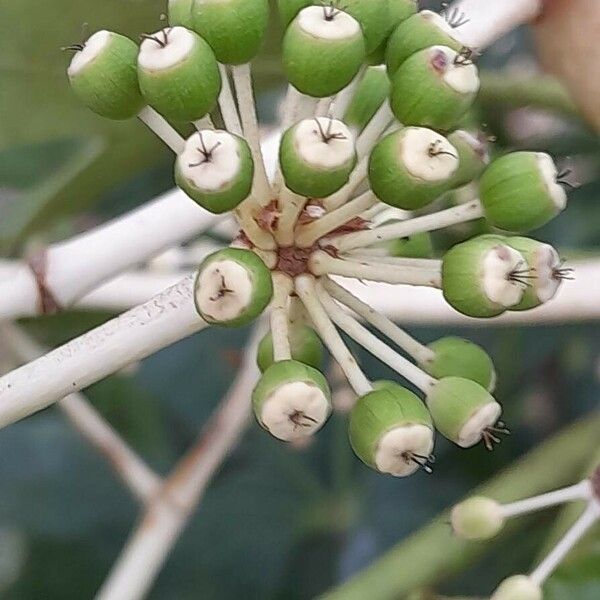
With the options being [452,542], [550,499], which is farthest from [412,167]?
[452,542]

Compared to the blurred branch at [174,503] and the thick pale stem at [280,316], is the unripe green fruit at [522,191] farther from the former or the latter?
the blurred branch at [174,503]

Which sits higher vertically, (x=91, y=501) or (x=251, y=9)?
(x=251, y=9)

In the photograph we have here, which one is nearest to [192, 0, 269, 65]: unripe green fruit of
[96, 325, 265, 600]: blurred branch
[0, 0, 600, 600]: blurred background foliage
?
[96, 325, 265, 600]: blurred branch

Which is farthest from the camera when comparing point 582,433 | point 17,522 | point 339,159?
point 17,522

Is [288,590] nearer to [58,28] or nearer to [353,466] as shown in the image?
[353,466]

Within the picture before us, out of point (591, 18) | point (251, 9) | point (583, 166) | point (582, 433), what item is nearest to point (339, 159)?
point (251, 9)

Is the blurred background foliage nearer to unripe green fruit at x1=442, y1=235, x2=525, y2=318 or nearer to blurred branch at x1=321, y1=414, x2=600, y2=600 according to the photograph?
blurred branch at x1=321, y1=414, x2=600, y2=600
